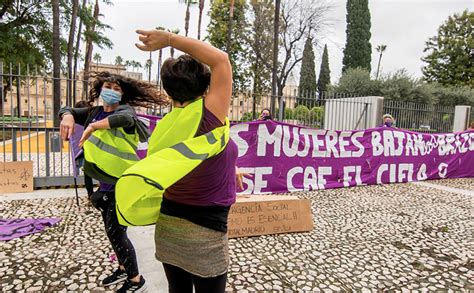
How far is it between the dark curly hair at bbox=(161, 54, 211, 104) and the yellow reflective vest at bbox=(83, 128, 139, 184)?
108 centimetres

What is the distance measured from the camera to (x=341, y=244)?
354cm

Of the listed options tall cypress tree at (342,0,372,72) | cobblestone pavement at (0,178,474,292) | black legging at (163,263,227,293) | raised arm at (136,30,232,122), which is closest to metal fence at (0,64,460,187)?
cobblestone pavement at (0,178,474,292)

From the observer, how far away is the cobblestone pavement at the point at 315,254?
2.63 metres

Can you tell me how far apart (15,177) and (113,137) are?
14.2 feet

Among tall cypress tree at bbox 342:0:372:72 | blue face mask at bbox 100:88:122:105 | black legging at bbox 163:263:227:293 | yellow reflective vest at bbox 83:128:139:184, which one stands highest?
tall cypress tree at bbox 342:0:372:72

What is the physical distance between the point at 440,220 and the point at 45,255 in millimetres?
5171

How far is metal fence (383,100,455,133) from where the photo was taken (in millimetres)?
11174

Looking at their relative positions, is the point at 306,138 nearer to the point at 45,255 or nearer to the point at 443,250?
the point at 443,250

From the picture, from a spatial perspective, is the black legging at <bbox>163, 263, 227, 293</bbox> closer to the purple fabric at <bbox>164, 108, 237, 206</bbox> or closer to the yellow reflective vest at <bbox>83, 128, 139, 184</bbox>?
the purple fabric at <bbox>164, 108, 237, 206</bbox>

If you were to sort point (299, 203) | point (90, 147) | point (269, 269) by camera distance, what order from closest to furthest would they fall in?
point (90, 147), point (269, 269), point (299, 203)

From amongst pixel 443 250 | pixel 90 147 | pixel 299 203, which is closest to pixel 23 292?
pixel 90 147

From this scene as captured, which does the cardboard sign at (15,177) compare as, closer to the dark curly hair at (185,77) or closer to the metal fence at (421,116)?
the dark curly hair at (185,77)

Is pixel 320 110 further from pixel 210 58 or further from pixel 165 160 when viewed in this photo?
pixel 165 160

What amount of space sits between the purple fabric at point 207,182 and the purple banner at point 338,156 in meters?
4.26
